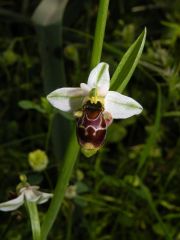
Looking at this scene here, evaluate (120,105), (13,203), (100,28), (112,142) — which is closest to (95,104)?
(120,105)

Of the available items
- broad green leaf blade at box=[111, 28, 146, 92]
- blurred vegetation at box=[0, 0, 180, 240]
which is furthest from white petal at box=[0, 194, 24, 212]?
broad green leaf blade at box=[111, 28, 146, 92]

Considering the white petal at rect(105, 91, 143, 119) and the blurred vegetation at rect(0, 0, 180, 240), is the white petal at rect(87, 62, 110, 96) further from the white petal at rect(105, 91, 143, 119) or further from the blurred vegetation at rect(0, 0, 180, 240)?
the blurred vegetation at rect(0, 0, 180, 240)

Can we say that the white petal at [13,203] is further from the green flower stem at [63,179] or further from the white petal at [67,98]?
the white petal at [67,98]

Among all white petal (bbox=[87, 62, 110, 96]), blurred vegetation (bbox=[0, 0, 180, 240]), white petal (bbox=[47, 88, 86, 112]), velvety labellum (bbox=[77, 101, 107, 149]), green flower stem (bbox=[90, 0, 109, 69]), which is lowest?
blurred vegetation (bbox=[0, 0, 180, 240])

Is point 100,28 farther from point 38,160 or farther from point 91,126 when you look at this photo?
point 38,160

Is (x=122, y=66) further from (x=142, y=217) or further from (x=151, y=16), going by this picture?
(x=151, y=16)
